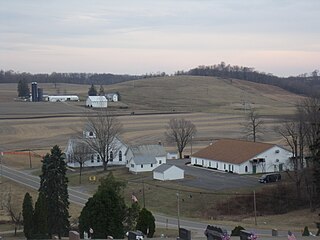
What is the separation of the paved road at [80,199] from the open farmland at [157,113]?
18.4 m

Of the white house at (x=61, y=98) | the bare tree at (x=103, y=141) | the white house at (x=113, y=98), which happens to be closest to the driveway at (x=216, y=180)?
the bare tree at (x=103, y=141)

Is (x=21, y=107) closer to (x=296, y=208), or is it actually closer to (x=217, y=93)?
(x=217, y=93)

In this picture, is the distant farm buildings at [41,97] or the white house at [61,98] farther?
the white house at [61,98]

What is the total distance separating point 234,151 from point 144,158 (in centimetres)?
934

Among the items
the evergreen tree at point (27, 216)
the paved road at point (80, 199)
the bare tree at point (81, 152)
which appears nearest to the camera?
the evergreen tree at point (27, 216)

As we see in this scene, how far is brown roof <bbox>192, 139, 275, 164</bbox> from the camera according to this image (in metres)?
57.5

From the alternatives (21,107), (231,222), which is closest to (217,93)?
(21,107)

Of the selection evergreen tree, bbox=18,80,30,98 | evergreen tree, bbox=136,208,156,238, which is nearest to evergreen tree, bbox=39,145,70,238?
evergreen tree, bbox=136,208,156,238

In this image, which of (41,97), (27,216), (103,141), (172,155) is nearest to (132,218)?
(27,216)

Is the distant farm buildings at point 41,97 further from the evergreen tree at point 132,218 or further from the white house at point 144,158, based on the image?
the evergreen tree at point 132,218

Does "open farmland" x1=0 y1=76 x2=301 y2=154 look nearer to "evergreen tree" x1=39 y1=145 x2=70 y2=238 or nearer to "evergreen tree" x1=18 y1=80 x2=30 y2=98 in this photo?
"evergreen tree" x1=18 y1=80 x2=30 y2=98

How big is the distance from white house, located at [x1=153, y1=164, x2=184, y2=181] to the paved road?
26.1 ft

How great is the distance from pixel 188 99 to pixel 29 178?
4334 inches

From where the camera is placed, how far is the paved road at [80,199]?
3639cm
